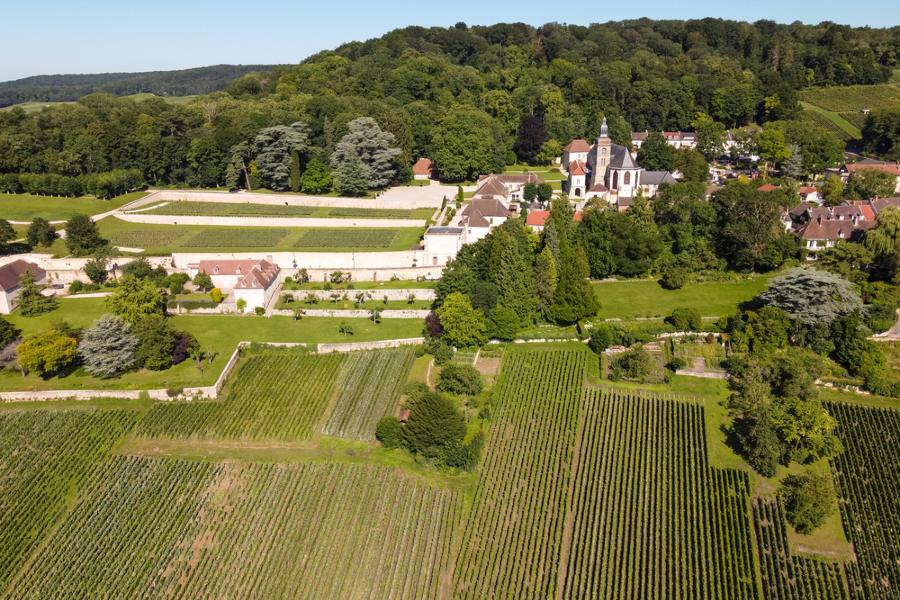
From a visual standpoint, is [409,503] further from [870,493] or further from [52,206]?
[52,206]

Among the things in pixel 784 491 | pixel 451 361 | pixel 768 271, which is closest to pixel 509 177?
pixel 768 271

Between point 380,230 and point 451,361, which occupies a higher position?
point 380,230

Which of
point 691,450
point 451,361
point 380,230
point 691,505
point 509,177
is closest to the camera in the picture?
point 691,505

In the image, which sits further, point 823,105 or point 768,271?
point 823,105

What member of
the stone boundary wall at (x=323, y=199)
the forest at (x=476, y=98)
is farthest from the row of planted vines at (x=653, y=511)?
the forest at (x=476, y=98)

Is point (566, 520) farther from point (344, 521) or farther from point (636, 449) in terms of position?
point (344, 521)

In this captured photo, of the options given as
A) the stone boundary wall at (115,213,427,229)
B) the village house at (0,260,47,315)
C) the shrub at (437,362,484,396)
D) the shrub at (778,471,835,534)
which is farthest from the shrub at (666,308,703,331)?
the village house at (0,260,47,315)

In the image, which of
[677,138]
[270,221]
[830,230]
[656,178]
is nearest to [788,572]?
[830,230]

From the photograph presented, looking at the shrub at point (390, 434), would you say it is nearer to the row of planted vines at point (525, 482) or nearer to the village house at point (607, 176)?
the row of planted vines at point (525, 482)
